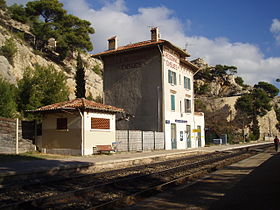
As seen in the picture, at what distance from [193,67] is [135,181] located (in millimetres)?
27032

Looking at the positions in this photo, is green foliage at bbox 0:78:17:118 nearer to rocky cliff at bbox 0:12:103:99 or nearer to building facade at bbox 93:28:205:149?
rocky cliff at bbox 0:12:103:99

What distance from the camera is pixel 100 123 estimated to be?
21.8 meters

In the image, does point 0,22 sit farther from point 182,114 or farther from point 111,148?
point 111,148

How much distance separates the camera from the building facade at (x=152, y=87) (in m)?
28.9

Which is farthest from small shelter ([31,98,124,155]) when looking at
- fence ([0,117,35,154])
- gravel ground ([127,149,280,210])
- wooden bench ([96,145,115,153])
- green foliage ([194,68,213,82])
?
green foliage ([194,68,213,82])

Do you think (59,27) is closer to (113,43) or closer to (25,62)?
(25,62)

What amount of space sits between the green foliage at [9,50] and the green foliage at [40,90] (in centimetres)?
1132

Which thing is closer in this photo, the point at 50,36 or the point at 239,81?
the point at 50,36

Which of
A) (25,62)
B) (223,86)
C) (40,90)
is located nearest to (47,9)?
(25,62)

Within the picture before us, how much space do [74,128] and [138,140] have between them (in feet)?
21.4

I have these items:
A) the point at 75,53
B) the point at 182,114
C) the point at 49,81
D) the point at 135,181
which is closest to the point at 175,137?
the point at 182,114

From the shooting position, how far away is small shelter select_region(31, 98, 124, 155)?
20203mm

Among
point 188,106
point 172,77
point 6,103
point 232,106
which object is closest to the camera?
point 6,103

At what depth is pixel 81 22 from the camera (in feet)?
184
